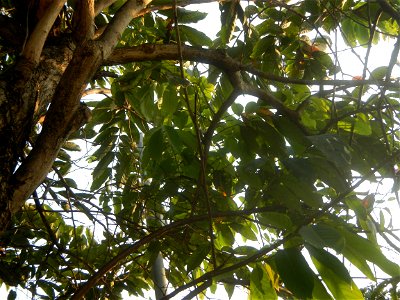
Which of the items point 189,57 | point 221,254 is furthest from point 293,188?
point 189,57

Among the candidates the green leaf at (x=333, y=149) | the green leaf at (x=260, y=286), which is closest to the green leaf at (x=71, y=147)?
the green leaf at (x=260, y=286)

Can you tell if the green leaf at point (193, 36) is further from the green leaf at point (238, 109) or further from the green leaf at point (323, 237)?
the green leaf at point (323, 237)

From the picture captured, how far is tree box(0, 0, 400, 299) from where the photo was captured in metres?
0.95

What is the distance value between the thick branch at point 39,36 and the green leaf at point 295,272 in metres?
0.82

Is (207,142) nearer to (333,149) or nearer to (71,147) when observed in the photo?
Result: (333,149)

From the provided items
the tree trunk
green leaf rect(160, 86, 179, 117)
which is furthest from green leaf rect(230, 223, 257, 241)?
the tree trunk

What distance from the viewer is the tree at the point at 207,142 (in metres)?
0.95

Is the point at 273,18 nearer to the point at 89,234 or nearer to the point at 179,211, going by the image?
the point at 179,211

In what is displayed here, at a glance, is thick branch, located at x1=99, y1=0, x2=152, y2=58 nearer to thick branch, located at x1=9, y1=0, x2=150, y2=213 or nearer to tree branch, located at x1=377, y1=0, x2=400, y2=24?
thick branch, located at x1=9, y1=0, x2=150, y2=213

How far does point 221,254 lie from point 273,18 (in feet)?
3.62

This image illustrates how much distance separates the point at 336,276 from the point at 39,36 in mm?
977

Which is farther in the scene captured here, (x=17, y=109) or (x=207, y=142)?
(x=207, y=142)

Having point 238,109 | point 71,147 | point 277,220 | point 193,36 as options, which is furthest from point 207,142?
point 71,147

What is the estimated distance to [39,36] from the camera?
1.17m
